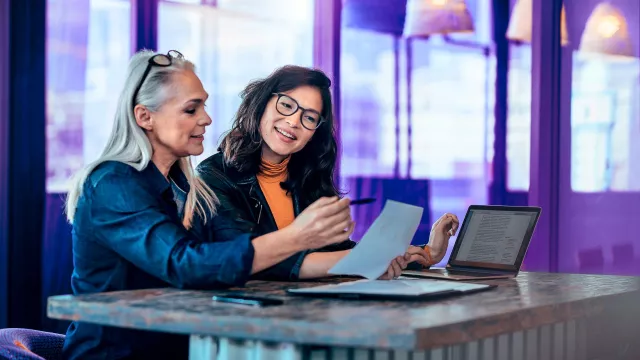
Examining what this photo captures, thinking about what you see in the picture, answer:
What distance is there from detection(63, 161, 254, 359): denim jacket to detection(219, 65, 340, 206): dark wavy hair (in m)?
0.76

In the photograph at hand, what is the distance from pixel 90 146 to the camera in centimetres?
479

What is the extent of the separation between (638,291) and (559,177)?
277 centimetres

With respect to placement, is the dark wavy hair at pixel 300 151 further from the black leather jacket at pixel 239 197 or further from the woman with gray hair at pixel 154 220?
the woman with gray hair at pixel 154 220

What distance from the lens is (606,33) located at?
5.02 m

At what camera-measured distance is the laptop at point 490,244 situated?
2729 millimetres

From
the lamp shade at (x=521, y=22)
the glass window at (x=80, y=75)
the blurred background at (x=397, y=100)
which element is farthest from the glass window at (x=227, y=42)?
the lamp shade at (x=521, y=22)

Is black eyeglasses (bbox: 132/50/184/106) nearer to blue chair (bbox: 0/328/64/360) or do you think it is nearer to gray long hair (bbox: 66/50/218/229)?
gray long hair (bbox: 66/50/218/229)

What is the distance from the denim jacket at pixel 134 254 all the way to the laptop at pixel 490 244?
2.67 ft

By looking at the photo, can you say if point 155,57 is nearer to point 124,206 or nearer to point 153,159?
point 153,159

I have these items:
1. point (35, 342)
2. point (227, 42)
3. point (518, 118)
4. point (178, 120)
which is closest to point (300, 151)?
point (178, 120)

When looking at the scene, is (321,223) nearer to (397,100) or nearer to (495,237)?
(495,237)

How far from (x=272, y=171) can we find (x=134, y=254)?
3.37ft

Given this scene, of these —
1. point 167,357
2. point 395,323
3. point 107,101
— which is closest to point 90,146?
point 107,101

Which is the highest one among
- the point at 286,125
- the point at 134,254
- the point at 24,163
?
the point at 286,125
